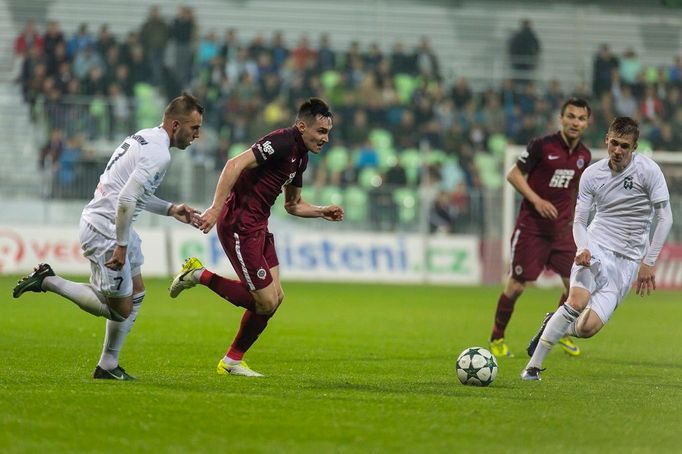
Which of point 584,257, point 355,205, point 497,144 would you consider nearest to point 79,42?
point 355,205

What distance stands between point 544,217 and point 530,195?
301 millimetres

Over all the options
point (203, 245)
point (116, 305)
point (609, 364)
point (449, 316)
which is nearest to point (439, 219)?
point (203, 245)

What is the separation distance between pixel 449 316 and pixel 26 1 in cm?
1798

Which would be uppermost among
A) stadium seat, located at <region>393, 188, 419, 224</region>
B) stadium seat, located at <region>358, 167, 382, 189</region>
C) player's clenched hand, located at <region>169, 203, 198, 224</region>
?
player's clenched hand, located at <region>169, 203, 198, 224</region>

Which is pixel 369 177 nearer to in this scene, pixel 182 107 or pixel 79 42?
pixel 79 42

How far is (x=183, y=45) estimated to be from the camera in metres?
29.0

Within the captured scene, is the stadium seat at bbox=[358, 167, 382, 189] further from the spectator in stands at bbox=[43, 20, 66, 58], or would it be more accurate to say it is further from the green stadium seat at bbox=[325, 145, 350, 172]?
the spectator in stands at bbox=[43, 20, 66, 58]

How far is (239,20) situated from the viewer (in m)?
32.0

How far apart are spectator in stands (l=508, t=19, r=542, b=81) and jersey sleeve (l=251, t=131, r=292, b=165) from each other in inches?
926

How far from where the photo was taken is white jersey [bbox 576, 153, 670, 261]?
9812 mm

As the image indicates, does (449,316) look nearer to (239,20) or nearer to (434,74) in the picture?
(434,74)

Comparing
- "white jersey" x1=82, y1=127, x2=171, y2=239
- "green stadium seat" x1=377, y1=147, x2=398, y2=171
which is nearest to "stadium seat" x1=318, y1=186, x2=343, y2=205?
"green stadium seat" x1=377, y1=147, x2=398, y2=171

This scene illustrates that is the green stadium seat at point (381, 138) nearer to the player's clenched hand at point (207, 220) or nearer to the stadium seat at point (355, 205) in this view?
the stadium seat at point (355, 205)

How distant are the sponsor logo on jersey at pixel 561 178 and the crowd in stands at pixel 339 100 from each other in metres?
13.5
